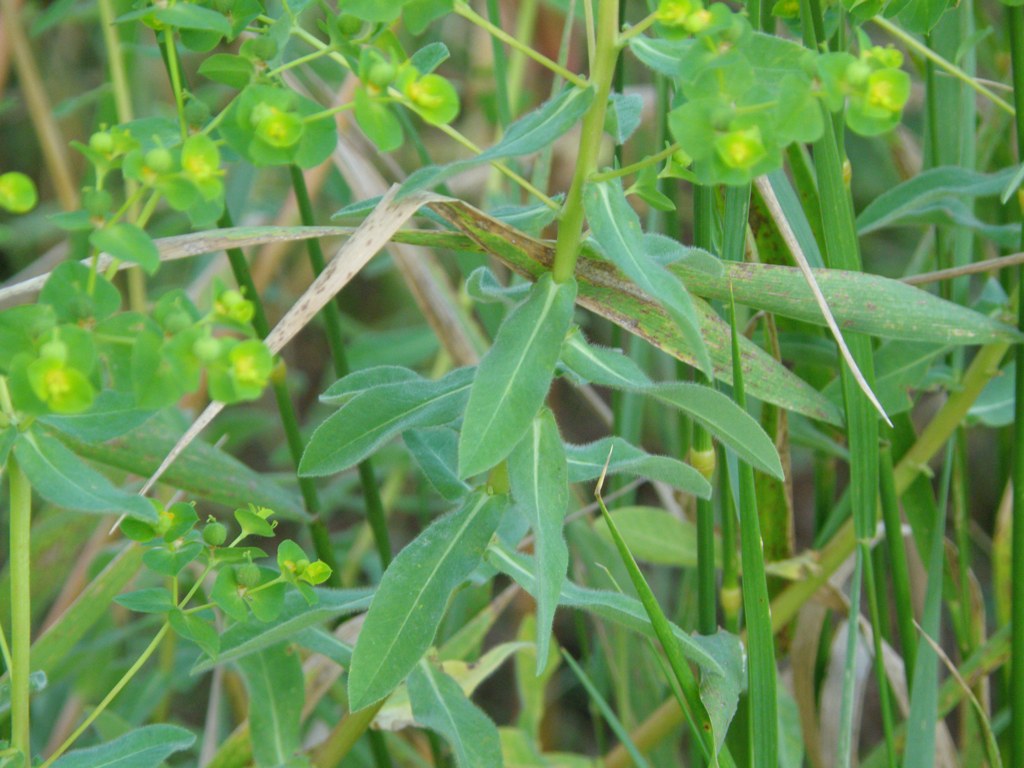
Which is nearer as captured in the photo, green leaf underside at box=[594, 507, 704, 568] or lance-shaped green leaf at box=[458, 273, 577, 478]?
lance-shaped green leaf at box=[458, 273, 577, 478]

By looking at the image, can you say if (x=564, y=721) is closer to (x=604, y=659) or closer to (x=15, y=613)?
(x=604, y=659)

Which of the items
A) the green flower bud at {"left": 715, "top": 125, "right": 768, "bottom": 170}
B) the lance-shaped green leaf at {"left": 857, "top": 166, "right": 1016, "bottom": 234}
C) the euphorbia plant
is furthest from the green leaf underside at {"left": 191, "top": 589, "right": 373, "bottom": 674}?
the lance-shaped green leaf at {"left": 857, "top": 166, "right": 1016, "bottom": 234}

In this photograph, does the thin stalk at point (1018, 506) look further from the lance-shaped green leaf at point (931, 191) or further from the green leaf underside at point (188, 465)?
the green leaf underside at point (188, 465)

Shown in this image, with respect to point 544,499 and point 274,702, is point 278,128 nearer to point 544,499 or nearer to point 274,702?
point 544,499

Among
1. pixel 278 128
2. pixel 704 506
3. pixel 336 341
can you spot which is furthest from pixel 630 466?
pixel 336 341

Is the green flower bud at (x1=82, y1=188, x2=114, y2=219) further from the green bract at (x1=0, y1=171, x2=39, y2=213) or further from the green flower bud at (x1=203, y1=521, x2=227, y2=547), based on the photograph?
the green flower bud at (x1=203, y1=521, x2=227, y2=547)

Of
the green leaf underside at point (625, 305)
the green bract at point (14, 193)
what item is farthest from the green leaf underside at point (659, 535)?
the green bract at point (14, 193)
